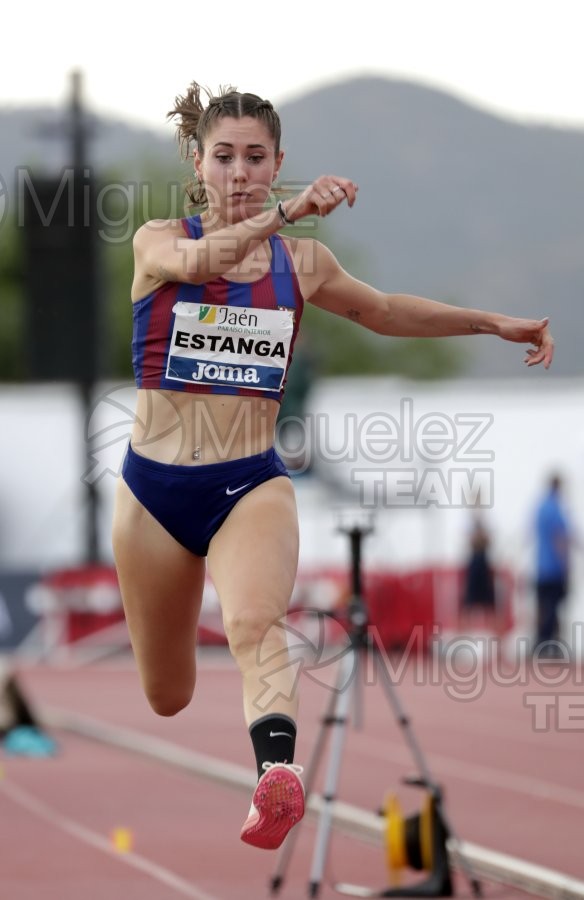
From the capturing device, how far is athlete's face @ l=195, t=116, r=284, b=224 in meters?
4.55

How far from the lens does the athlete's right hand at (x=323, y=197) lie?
4.14 metres

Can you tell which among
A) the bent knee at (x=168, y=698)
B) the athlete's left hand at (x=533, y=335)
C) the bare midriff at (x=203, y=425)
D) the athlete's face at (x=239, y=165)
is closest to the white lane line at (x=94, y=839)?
the bent knee at (x=168, y=698)

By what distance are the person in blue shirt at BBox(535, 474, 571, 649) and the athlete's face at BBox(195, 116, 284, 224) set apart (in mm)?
13799

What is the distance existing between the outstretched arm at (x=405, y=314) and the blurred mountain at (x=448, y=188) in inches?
4737

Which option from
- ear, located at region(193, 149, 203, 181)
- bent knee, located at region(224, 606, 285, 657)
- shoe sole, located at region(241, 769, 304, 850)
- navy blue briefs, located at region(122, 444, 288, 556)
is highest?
ear, located at region(193, 149, 203, 181)

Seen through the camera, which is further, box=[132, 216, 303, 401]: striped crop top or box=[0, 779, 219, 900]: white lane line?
box=[0, 779, 219, 900]: white lane line

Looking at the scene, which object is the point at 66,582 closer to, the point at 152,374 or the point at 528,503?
the point at 528,503

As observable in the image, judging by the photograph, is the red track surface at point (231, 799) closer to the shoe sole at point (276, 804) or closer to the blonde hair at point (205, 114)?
the shoe sole at point (276, 804)

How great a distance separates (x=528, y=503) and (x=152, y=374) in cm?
1854

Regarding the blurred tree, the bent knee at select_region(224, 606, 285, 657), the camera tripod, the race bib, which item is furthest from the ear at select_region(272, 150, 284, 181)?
the blurred tree

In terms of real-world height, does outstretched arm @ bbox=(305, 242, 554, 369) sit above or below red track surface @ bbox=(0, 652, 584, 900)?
above

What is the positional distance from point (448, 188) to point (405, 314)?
511 ft

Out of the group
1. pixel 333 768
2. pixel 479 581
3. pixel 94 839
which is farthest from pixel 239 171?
pixel 479 581

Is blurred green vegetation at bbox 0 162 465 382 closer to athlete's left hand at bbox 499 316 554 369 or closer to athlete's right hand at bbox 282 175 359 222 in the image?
athlete's left hand at bbox 499 316 554 369
